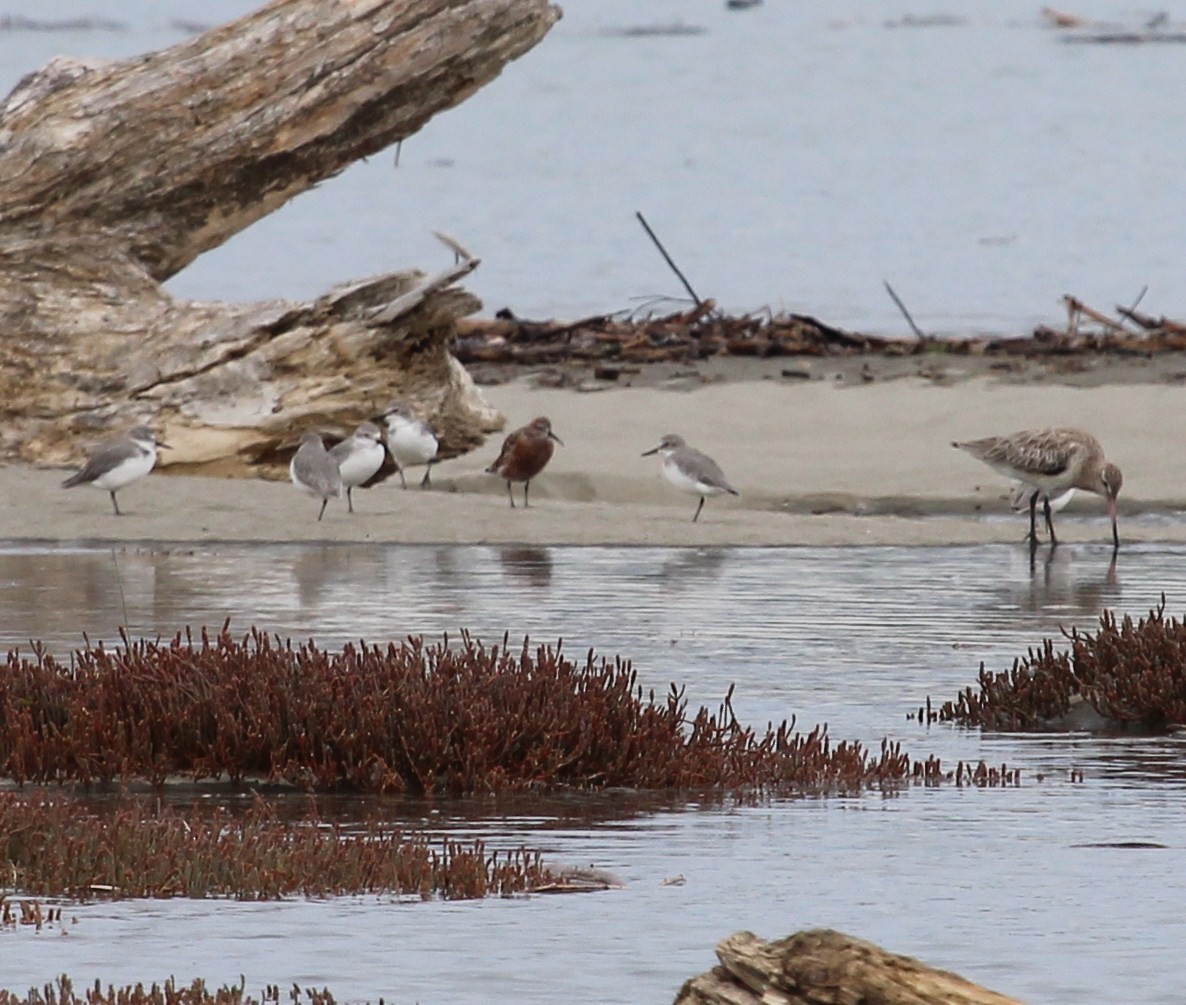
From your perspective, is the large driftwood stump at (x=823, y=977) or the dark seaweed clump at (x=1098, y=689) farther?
the dark seaweed clump at (x=1098, y=689)

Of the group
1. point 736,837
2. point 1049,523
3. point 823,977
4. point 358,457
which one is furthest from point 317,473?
point 823,977

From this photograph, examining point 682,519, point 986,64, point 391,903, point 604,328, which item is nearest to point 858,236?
point 604,328

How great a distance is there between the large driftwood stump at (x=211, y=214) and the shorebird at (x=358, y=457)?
98 centimetres

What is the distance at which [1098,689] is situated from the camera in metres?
11.0

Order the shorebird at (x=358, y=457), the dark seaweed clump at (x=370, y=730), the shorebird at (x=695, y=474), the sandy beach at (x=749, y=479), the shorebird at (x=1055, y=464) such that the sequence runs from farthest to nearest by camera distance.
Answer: the shorebird at (x=695, y=474) → the shorebird at (x=1055, y=464) → the sandy beach at (x=749, y=479) → the shorebird at (x=358, y=457) → the dark seaweed clump at (x=370, y=730)

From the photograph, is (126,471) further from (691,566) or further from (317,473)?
(691,566)

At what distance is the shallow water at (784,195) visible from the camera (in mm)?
46062

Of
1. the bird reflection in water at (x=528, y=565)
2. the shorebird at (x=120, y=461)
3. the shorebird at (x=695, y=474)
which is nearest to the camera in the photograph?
the bird reflection in water at (x=528, y=565)

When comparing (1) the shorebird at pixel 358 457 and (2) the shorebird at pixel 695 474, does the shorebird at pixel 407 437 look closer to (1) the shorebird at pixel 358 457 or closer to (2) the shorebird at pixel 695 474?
(1) the shorebird at pixel 358 457

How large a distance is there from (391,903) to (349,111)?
1146 centimetres

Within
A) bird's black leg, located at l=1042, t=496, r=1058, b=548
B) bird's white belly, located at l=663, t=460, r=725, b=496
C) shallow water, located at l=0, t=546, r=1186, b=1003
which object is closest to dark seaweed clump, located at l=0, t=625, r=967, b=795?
shallow water, located at l=0, t=546, r=1186, b=1003

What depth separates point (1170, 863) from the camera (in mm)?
8156

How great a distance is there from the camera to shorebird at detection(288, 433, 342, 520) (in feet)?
56.4

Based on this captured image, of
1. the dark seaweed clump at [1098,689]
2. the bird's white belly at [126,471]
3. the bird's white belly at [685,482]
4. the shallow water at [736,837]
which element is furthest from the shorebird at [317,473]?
the dark seaweed clump at [1098,689]
